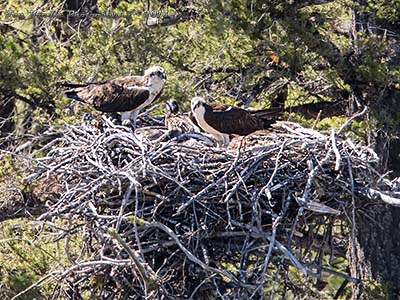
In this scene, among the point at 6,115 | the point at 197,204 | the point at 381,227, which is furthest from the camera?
the point at 6,115

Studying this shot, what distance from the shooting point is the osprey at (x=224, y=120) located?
895cm

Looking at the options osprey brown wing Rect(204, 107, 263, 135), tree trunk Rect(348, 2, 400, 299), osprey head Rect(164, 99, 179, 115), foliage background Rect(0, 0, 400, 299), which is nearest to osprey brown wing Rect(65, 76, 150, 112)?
osprey head Rect(164, 99, 179, 115)

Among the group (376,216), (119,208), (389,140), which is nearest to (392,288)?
(376,216)

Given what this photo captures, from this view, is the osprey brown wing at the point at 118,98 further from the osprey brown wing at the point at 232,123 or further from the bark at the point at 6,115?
the bark at the point at 6,115

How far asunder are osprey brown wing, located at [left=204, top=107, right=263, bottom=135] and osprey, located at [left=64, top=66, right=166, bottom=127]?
2.11 ft

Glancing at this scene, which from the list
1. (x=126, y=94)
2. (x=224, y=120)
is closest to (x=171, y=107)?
(x=126, y=94)

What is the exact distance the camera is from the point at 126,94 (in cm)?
932

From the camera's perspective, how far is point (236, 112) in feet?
29.6

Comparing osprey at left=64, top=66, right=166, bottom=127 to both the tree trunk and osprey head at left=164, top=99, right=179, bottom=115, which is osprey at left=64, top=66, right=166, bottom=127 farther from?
the tree trunk

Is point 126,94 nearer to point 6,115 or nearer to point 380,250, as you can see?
point 380,250

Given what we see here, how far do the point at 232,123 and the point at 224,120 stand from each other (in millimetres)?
68

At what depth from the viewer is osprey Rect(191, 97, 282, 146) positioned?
8.95 meters

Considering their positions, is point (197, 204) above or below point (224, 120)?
below

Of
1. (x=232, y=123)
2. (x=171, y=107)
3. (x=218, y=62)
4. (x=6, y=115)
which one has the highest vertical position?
(x=232, y=123)
